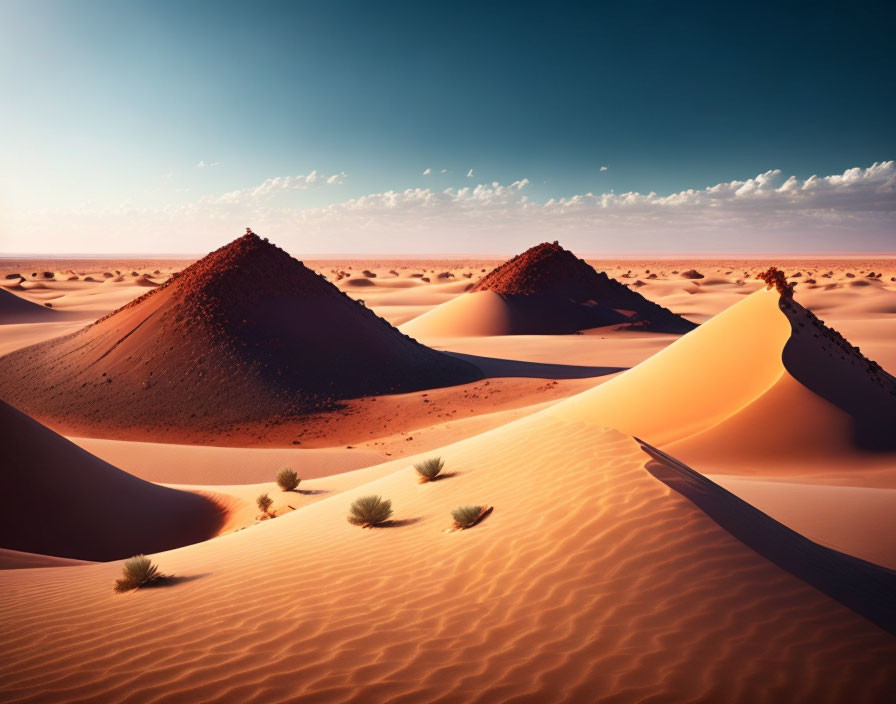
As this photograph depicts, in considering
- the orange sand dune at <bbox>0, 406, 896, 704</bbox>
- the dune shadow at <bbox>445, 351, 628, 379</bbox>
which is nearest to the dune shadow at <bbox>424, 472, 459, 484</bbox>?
the orange sand dune at <bbox>0, 406, 896, 704</bbox>

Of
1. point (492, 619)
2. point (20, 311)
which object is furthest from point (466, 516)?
point (20, 311)

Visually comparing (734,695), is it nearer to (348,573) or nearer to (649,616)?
(649,616)

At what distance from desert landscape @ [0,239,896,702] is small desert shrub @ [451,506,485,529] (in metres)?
0.04

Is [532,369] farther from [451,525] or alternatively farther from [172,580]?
[172,580]

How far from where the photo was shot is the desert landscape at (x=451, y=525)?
3561mm

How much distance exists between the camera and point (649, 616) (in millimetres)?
3865

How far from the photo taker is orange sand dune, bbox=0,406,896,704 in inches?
133

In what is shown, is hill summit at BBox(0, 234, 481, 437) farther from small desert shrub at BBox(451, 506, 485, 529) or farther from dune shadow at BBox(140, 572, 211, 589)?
small desert shrub at BBox(451, 506, 485, 529)

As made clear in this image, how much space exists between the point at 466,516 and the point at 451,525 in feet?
0.88

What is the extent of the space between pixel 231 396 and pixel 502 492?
49.8 ft

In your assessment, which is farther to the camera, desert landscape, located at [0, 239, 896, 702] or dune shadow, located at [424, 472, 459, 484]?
dune shadow, located at [424, 472, 459, 484]

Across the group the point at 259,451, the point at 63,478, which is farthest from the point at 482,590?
the point at 259,451

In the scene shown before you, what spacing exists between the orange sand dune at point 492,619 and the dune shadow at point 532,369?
57.3 ft

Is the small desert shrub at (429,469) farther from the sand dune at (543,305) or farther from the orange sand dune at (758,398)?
the sand dune at (543,305)
